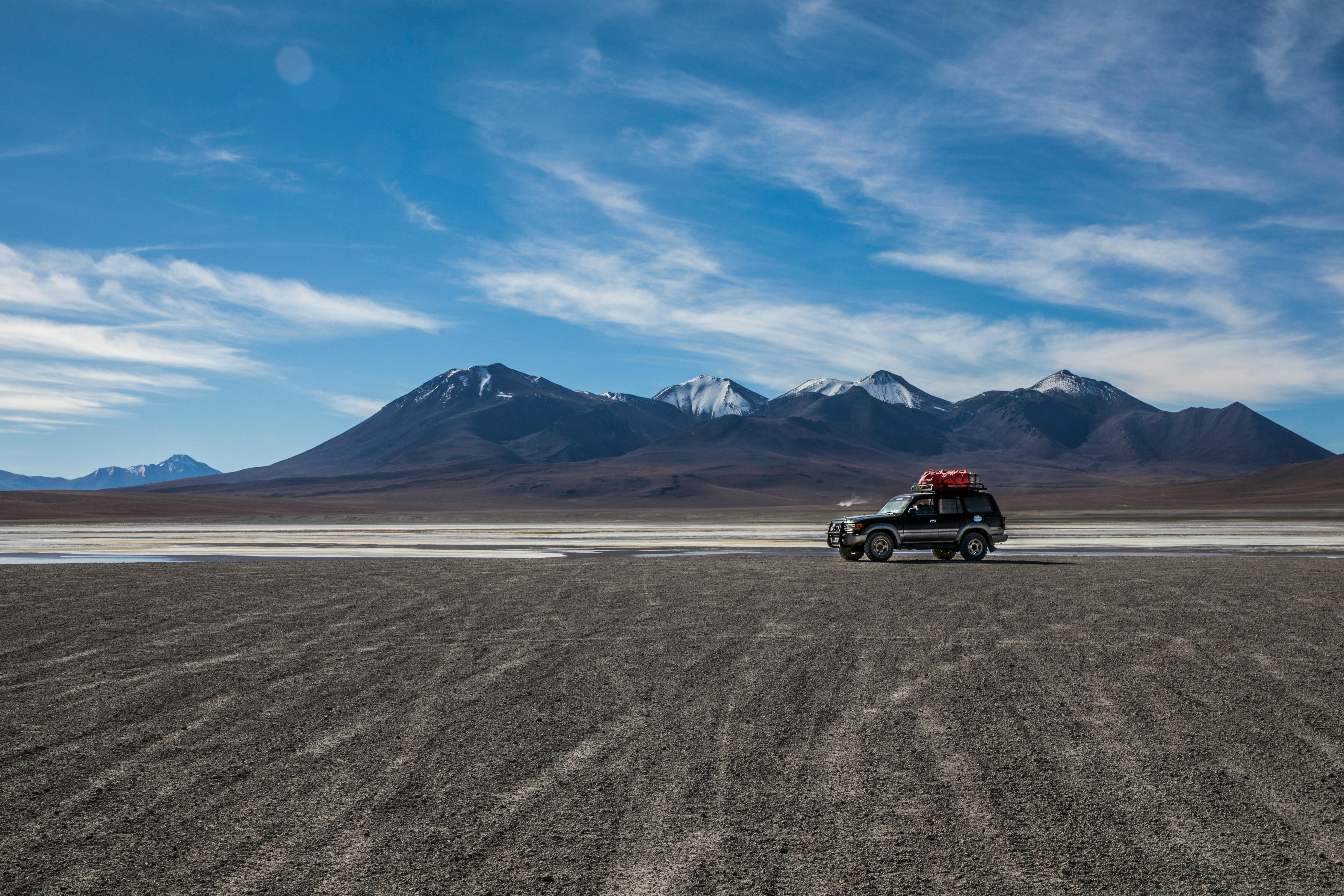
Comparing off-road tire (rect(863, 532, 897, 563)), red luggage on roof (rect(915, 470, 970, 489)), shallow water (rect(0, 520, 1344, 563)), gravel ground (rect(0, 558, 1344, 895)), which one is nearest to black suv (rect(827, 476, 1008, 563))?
off-road tire (rect(863, 532, 897, 563))

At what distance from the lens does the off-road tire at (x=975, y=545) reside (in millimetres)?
25812

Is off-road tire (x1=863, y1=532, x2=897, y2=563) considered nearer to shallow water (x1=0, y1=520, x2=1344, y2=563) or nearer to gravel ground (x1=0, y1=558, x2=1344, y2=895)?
shallow water (x1=0, y1=520, x2=1344, y2=563)

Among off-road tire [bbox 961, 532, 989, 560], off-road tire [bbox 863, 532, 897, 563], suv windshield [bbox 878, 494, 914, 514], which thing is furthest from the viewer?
suv windshield [bbox 878, 494, 914, 514]

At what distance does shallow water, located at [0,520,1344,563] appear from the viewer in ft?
101

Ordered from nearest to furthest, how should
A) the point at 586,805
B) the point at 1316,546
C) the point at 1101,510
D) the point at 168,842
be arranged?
the point at 168,842
the point at 586,805
the point at 1316,546
the point at 1101,510

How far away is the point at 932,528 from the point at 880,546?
1613 millimetres

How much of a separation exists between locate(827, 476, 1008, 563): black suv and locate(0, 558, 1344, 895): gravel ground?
10.7 m

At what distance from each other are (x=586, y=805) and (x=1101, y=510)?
100031mm

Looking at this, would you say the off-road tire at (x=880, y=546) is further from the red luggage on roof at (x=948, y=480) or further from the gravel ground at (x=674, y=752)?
the gravel ground at (x=674, y=752)

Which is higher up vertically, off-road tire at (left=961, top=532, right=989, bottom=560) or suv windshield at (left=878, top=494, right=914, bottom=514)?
suv windshield at (left=878, top=494, right=914, bottom=514)

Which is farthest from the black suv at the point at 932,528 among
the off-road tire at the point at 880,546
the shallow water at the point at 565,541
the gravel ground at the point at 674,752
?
the gravel ground at the point at 674,752

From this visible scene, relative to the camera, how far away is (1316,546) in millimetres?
33094

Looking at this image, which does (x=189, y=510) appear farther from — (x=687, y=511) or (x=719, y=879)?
(x=719, y=879)

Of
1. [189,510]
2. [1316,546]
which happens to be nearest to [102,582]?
[1316,546]
